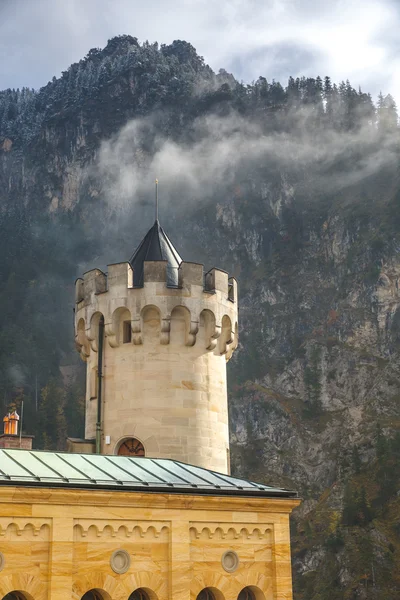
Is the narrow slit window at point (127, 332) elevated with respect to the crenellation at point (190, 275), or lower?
lower

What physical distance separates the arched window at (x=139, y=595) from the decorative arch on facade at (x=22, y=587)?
2.32 metres

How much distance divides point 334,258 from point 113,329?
162337 millimetres

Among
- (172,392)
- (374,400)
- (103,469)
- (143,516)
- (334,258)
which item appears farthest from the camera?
(334,258)

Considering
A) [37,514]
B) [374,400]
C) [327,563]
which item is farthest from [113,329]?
[374,400]

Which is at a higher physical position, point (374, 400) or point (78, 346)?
point (374, 400)

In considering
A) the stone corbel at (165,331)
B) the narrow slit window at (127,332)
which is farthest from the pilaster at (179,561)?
the narrow slit window at (127,332)

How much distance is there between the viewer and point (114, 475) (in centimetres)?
1952

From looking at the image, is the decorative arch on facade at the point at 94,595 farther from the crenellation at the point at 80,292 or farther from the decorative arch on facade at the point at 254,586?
the crenellation at the point at 80,292

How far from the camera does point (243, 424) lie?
16175cm

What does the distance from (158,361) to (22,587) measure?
466 inches

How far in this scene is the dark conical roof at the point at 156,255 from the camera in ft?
98.4

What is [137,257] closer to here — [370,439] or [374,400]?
[370,439]

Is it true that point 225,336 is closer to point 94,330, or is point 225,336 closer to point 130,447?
point 94,330

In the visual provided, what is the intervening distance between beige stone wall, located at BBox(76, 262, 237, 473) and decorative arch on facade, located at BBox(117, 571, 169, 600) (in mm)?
8636
